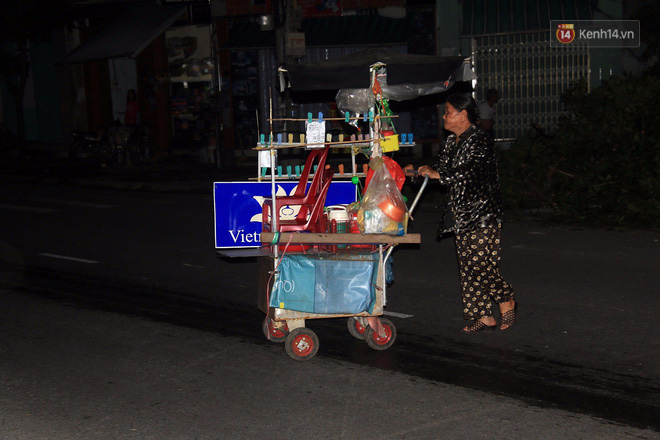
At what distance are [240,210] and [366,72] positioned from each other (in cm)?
165

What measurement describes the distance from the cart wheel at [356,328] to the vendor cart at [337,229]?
0.60 feet

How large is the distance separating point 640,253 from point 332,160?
12.1m

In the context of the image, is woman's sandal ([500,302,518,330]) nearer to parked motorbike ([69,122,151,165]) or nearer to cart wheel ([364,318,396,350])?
cart wheel ([364,318,396,350])

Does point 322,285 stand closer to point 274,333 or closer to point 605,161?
point 274,333

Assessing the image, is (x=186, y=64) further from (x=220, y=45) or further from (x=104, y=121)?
(x=104, y=121)

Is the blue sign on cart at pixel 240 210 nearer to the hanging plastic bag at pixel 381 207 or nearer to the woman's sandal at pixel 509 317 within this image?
the hanging plastic bag at pixel 381 207

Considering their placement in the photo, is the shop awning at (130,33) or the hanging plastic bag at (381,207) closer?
the hanging plastic bag at (381,207)

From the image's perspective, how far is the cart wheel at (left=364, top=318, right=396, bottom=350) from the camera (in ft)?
20.2

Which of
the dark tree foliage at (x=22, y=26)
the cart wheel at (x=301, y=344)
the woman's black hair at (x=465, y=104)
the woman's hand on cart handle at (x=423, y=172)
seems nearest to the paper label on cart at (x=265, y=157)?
the woman's hand on cart handle at (x=423, y=172)

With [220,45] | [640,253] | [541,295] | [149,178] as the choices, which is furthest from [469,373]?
[220,45]

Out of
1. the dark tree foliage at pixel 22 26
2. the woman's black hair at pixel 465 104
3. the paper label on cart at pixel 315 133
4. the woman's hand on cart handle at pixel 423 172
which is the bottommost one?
the woman's hand on cart handle at pixel 423 172

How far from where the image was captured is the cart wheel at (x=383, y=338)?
243 inches

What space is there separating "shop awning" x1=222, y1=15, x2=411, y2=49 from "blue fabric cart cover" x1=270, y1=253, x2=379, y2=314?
16.1 m

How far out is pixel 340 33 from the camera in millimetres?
21797
